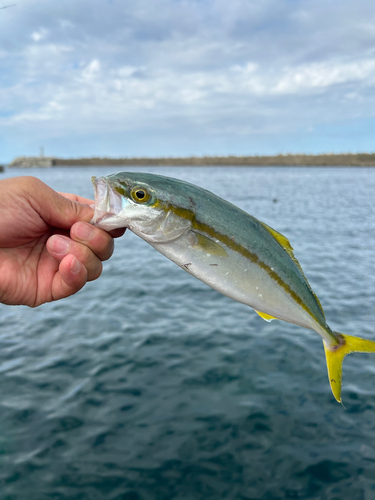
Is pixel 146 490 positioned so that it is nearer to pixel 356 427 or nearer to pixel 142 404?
pixel 142 404

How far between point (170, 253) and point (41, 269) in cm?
202

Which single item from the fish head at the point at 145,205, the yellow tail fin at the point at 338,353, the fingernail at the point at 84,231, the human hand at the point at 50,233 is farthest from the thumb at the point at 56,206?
the yellow tail fin at the point at 338,353

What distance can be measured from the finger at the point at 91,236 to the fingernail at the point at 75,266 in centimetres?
18

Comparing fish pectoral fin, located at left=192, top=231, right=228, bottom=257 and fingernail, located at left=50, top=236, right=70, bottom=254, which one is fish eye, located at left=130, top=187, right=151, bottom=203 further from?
fingernail, located at left=50, top=236, right=70, bottom=254

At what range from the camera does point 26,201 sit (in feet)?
11.5

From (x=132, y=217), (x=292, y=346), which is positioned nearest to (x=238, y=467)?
(x=292, y=346)

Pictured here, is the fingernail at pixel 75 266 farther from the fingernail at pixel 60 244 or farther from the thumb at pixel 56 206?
the thumb at pixel 56 206

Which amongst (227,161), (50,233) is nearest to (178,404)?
(50,233)

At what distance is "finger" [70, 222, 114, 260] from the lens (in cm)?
338

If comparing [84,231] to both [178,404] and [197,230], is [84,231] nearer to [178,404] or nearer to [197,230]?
[197,230]

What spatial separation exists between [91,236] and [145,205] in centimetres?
95

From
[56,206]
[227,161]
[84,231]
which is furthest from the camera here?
[227,161]

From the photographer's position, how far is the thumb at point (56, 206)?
3.47 m

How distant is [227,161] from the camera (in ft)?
548
